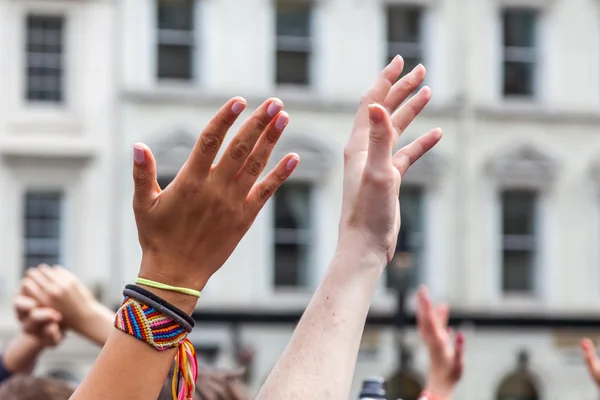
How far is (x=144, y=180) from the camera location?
177cm

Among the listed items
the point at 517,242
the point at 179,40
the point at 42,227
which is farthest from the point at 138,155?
the point at 517,242

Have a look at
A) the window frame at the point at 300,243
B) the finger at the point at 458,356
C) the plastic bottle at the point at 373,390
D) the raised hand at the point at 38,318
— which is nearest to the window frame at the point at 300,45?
Result: the window frame at the point at 300,243

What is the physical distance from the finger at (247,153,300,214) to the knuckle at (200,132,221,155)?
0.11m

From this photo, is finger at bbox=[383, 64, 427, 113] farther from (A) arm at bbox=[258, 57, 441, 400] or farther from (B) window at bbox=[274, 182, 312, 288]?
(B) window at bbox=[274, 182, 312, 288]

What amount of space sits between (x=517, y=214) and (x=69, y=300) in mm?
18360

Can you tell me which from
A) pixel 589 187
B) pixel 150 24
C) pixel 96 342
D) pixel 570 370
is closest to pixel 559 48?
pixel 589 187

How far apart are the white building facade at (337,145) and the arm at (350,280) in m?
17.2

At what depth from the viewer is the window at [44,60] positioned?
19297 millimetres

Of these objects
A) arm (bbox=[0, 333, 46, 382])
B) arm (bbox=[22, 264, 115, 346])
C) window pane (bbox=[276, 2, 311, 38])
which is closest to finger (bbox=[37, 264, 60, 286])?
arm (bbox=[22, 264, 115, 346])

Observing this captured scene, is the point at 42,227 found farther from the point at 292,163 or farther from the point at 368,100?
the point at 292,163

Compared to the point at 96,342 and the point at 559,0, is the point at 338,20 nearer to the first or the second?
the point at 559,0

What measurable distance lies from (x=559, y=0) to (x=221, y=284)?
7.55 meters

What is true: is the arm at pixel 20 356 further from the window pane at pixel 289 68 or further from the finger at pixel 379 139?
the window pane at pixel 289 68

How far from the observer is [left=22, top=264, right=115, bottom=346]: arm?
3.17m
